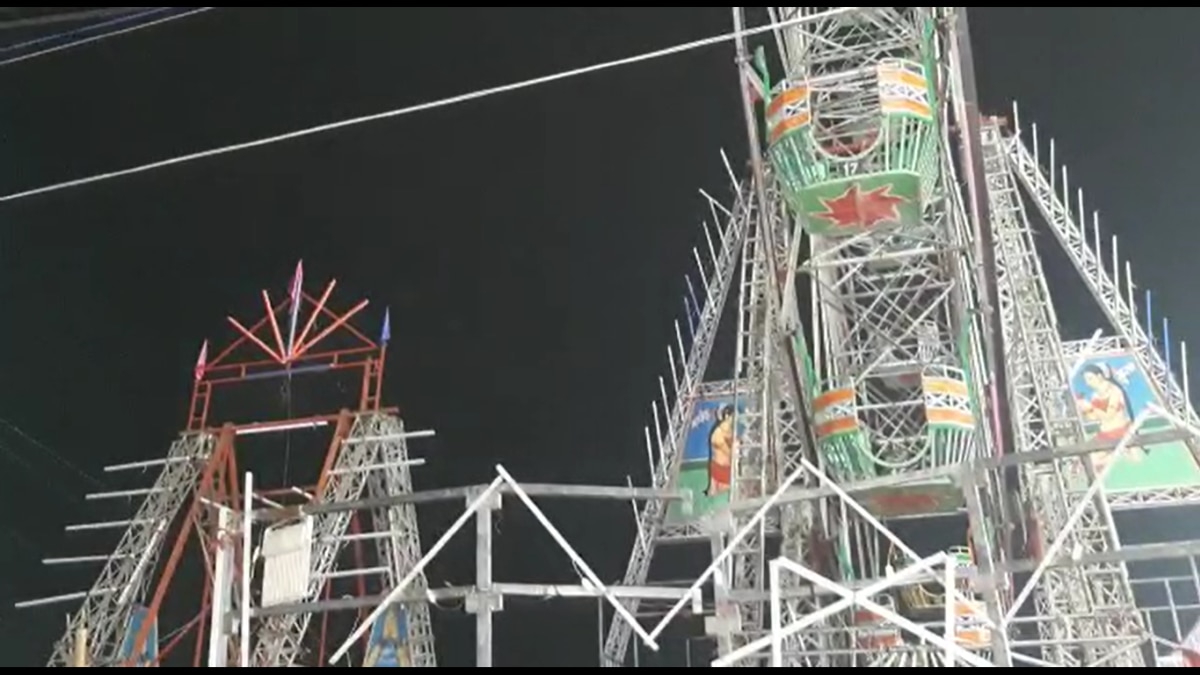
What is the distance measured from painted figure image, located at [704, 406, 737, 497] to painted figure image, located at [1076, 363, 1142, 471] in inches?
192

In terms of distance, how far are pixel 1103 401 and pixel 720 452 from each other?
Answer: 5.39 meters

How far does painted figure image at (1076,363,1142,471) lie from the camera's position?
18.7 metres

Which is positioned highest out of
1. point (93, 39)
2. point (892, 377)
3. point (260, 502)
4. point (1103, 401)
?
point (93, 39)

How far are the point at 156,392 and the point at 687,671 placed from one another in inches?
605

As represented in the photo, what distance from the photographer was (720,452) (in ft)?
64.9

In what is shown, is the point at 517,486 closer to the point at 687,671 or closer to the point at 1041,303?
the point at 687,671

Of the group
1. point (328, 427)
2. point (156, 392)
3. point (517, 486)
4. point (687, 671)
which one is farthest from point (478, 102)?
point (687, 671)

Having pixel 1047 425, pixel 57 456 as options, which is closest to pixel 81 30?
pixel 57 456

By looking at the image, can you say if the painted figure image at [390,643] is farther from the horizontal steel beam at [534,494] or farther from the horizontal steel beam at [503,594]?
the horizontal steel beam at [503,594]

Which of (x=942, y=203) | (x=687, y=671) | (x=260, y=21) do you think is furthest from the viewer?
(x=260, y=21)

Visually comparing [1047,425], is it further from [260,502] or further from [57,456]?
[57,456]

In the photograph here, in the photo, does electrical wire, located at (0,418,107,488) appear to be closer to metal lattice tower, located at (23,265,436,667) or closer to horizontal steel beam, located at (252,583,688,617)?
metal lattice tower, located at (23,265,436,667)

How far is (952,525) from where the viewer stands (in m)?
19.3

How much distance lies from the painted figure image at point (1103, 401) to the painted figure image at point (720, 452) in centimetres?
487
